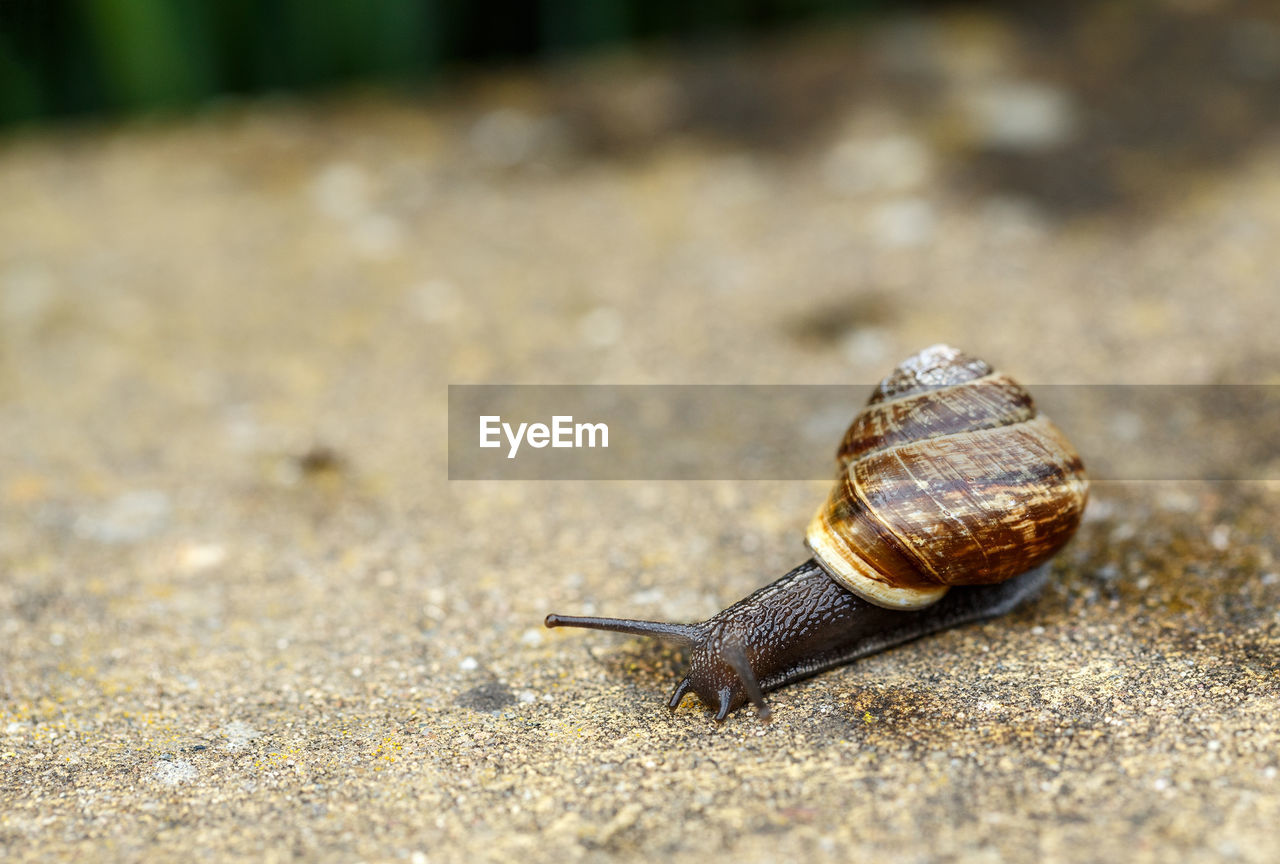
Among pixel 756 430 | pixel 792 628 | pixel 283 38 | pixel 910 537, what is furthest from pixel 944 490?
pixel 283 38

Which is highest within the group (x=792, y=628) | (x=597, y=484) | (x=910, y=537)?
(x=910, y=537)

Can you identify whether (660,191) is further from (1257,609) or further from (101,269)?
(1257,609)

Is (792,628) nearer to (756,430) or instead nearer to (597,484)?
(597,484)

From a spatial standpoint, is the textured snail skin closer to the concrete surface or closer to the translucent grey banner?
the concrete surface

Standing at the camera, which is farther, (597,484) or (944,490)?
(597,484)

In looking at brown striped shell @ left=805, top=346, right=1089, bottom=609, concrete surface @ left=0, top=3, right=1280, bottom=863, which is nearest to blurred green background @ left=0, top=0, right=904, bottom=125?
concrete surface @ left=0, top=3, right=1280, bottom=863

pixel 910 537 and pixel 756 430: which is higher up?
pixel 910 537

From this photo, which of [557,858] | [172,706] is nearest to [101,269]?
[172,706]

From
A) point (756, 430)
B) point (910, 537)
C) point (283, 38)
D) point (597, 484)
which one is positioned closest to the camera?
point (910, 537)

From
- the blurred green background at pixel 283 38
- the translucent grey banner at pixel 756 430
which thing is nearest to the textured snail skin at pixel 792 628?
the translucent grey banner at pixel 756 430
